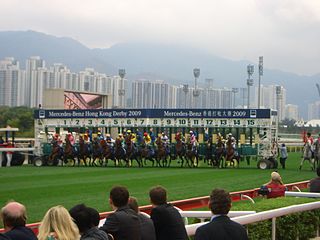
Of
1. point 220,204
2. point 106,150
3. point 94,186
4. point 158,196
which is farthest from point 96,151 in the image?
point 220,204

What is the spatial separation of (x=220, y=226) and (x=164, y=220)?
58.4 inches

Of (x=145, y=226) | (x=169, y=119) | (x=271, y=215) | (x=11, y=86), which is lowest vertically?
(x=271, y=215)

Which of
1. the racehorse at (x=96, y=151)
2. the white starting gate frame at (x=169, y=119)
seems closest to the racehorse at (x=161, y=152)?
the racehorse at (x=96, y=151)

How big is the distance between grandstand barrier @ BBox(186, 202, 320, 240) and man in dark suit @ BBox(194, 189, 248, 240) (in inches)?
56.9

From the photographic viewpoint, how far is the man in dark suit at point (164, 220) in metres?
7.03

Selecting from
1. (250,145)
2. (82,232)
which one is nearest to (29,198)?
(82,232)

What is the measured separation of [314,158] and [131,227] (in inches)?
899

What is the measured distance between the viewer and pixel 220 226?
18.5ft

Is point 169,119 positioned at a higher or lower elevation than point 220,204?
higher

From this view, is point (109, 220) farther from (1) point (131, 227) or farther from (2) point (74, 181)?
(2) point (74, 181)

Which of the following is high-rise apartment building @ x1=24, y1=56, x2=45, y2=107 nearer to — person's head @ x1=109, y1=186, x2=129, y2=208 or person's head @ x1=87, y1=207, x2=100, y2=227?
person's head @ x1=109, y1=186, x2=129, y2=208

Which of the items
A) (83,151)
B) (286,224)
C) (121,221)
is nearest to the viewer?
(121,221)

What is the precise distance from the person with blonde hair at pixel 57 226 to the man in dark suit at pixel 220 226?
3.59 ft

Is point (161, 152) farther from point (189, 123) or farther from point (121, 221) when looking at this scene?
point (121, 221)
